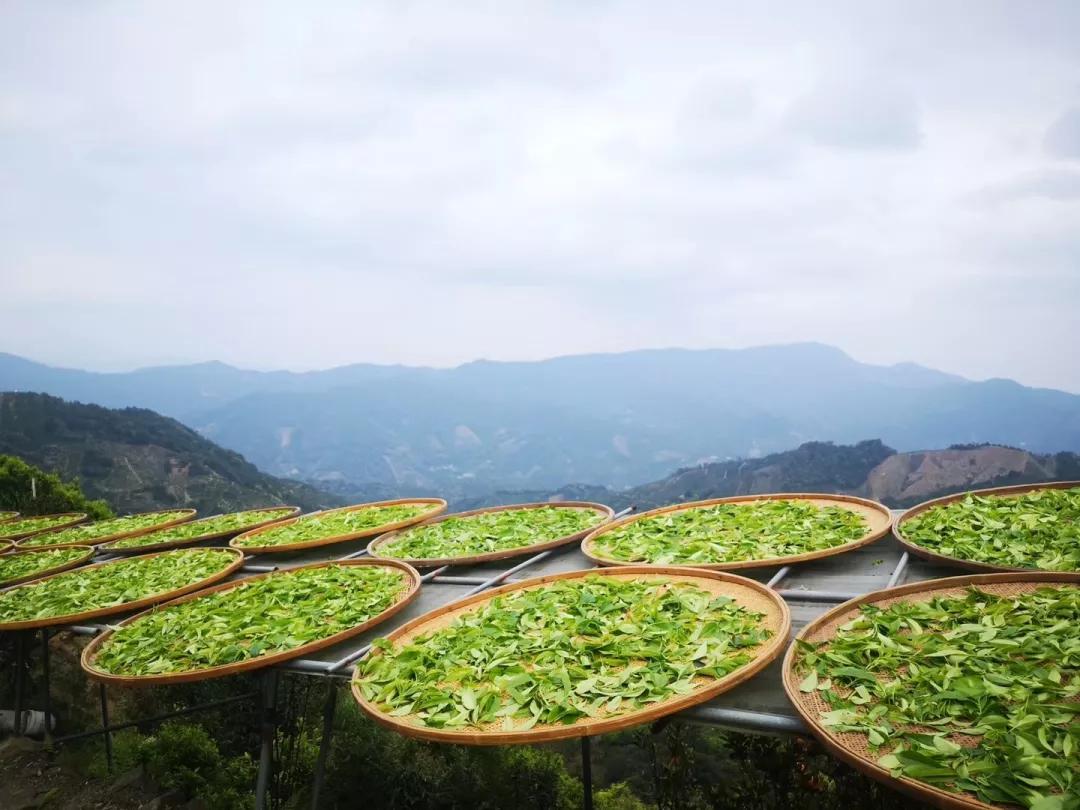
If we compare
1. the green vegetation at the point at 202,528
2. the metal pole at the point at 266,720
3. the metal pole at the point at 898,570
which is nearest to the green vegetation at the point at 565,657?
the metal pole at the point at 266,720

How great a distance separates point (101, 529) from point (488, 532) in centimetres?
Answer: 483

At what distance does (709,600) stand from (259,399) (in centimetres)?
21438

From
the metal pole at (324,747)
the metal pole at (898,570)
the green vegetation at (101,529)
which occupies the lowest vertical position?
the metal pole at (324,747)

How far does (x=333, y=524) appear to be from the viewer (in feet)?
18.1

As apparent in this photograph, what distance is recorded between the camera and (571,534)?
4.27 metres

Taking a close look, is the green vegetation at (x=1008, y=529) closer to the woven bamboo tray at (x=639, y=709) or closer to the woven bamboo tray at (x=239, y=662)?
the woven bamboo tray at (x=639, y=709)

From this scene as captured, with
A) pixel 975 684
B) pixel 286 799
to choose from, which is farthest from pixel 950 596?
pixel 286 799

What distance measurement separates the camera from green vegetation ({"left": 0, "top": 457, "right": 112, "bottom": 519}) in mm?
11523

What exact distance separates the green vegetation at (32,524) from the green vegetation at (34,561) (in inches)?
61.4

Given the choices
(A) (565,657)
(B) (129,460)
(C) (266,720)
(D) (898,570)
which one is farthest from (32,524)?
(B) (129,460)

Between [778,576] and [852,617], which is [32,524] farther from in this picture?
[852,617]

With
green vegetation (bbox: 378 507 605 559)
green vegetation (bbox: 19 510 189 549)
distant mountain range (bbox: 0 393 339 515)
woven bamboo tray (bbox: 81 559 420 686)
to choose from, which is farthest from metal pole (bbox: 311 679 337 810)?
distant mountain range (bbox: 0 393 339 515)

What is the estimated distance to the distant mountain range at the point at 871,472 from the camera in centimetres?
2103

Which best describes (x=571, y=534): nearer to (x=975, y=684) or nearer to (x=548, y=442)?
(x=975, y=684)
